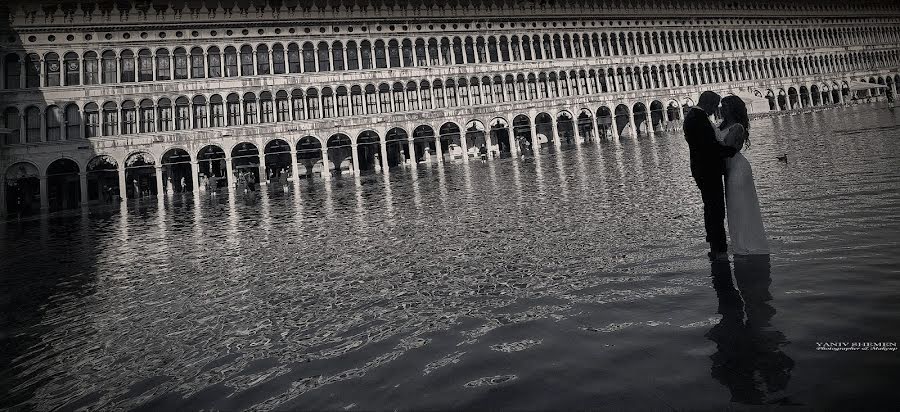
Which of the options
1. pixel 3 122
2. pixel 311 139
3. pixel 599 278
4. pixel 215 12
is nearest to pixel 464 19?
pixel 311 139

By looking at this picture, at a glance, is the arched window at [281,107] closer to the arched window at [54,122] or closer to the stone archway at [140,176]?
the stone archway at [140,176]

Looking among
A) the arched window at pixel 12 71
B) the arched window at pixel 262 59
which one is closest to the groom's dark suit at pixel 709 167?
the arched window at pixel 262 59

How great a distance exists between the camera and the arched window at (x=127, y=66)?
32656 millimetres

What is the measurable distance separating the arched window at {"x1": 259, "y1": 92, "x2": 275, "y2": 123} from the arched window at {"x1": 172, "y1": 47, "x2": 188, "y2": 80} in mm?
5734

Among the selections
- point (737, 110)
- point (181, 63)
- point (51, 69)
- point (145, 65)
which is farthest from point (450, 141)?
point (737, 110)

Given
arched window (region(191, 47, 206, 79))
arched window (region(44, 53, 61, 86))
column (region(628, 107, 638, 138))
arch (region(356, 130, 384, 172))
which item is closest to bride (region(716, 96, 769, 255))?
arch (region(356, 130, 384, 172))

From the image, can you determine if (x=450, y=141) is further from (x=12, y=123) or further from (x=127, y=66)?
(x=12, y=123)

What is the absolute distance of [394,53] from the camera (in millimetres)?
39406

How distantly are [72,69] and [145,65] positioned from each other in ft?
14.7

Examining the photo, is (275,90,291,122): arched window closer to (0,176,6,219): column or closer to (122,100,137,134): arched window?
(122,100,137,134): arched window

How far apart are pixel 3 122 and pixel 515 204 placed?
38.2 metres

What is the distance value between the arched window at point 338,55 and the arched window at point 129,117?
15355 mm

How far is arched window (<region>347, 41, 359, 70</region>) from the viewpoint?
38125 mm

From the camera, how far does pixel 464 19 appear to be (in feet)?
135
